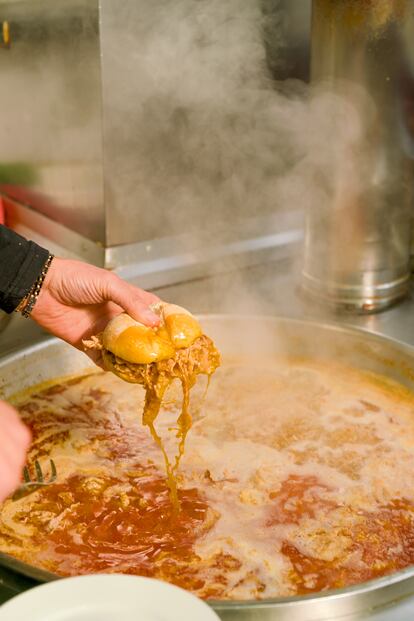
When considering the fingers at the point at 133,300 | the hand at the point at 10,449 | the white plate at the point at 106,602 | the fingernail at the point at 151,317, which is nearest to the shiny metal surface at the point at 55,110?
the fingers at the point at 133,300

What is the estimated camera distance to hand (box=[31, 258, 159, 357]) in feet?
5.96

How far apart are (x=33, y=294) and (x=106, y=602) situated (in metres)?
1.10

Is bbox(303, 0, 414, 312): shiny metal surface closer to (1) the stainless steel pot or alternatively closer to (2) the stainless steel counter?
(2) the stainless steel counter

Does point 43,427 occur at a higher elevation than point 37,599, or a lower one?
lower

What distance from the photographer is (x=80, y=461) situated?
1829 millimetres

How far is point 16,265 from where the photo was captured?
192 centimetres

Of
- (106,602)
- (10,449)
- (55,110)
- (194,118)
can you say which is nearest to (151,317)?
(10,449)

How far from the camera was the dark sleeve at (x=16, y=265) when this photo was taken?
190 cm

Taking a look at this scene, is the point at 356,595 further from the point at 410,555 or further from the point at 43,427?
the point at 43,427

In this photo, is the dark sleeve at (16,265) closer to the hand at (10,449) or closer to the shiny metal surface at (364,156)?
the hand at (10,449)

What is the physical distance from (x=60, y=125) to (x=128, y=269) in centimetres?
59

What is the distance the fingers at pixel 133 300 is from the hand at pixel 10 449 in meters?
0.61

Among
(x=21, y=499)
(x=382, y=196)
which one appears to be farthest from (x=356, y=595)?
(x=382, y=196)

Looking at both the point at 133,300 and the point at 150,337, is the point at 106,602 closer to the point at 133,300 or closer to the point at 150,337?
the point at 150,337
